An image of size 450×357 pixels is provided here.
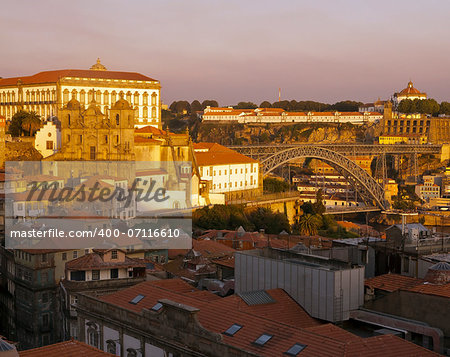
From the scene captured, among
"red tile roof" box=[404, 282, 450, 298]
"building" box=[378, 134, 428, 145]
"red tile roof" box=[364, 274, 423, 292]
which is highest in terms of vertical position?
"building" box=[378, 134, 428, 145]

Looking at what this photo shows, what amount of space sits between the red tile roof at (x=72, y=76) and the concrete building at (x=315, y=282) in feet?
165

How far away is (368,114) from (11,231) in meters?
91.8

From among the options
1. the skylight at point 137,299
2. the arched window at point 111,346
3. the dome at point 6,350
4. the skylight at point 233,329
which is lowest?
the arched window at point 111,346

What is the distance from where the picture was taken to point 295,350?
39.1 ft

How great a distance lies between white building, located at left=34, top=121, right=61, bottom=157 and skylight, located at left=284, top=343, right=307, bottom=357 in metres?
42.7

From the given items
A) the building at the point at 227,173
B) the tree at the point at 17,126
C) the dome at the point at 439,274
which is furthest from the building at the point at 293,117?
the dome at the point at 439,274

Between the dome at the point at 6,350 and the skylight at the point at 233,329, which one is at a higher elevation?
the dome at the point at 6,350

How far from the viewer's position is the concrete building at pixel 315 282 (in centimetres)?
1467

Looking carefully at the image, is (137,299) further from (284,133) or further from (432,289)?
(284,133)

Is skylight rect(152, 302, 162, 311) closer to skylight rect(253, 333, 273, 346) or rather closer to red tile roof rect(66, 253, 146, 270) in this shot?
skylight rect(253, 333, 273, 346)

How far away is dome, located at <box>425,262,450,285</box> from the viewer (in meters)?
15.3

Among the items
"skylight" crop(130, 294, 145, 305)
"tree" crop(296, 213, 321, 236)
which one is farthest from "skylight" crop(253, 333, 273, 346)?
"tree" crop(296, 213, 321, 236)

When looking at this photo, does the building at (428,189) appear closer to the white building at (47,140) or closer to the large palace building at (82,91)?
the large palace building at (82,91)

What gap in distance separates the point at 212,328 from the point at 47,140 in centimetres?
4163
